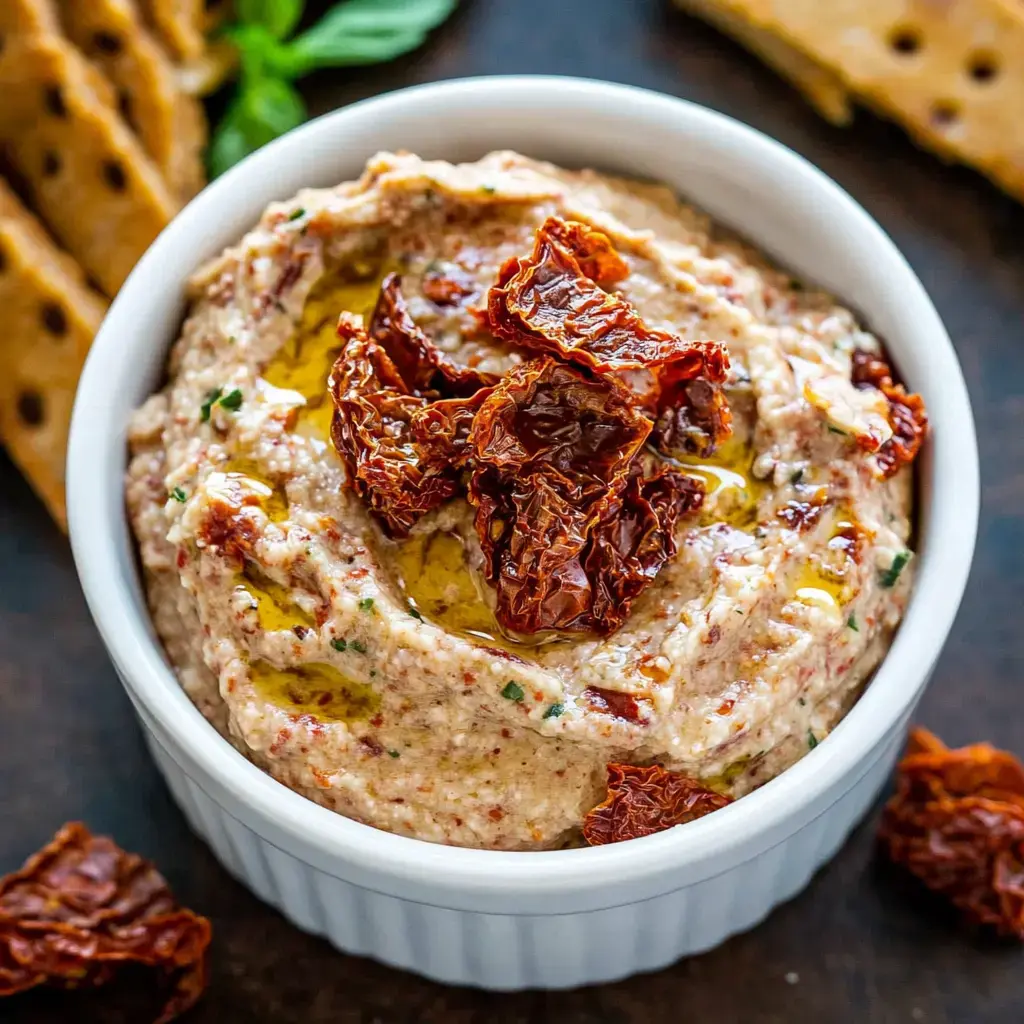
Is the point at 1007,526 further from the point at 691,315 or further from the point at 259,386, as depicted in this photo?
the point at 259,386

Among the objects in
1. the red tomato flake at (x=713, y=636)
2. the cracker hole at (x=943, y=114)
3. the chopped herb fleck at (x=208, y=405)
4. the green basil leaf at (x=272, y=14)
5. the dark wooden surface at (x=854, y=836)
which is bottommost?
the dark wooden surface at (x=854, y=836)

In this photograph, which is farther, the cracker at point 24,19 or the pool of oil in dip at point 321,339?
the cracker at point 24,19

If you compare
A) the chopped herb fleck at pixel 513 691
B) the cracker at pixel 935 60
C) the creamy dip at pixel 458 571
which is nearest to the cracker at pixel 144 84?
the creamy dip at pixel 458 571

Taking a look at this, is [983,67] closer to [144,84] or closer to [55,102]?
[144,84]

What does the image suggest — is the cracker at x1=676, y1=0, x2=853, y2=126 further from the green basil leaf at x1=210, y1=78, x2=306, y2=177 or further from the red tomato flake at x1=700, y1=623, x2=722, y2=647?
the red tomato flake at x1=700, y1=623, x2=722, y2=647

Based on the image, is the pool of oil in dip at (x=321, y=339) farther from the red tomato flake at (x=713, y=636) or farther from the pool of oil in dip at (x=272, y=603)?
the red tomato flake at (x=713, y=636)

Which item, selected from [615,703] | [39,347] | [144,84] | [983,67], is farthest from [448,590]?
[983,67]

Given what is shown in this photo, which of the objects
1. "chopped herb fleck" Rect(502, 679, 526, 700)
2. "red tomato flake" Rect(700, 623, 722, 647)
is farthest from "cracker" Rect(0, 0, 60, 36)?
"red tomato flake" Rect(700, 623, 722, 647)
